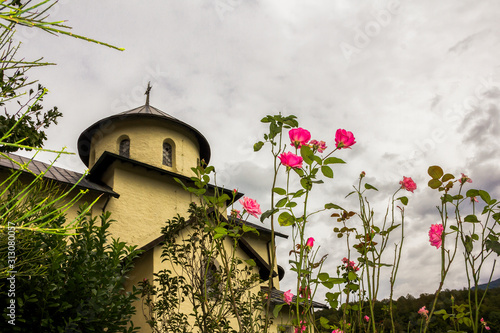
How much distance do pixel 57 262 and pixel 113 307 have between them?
894mm

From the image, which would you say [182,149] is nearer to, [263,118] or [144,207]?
[144,207]

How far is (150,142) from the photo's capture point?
545 inches

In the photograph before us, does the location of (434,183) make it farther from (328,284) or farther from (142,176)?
(142,176)

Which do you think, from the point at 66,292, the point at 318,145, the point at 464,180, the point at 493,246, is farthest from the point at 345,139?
the point at 66,292

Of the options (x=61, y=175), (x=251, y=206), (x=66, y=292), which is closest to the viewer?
(x=251, y=206)

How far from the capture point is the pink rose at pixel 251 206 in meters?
2.72

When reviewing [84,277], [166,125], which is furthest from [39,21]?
[166,125]

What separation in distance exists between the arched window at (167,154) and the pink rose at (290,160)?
492 inches

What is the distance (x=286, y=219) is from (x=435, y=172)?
0.85 metres

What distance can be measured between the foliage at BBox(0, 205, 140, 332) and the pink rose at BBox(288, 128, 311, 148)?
3038 millimetres

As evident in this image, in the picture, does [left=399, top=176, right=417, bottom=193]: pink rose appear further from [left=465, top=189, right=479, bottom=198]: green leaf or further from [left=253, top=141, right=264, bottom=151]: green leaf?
[left=253, top=141, right=264, bottom=151]: green leaf

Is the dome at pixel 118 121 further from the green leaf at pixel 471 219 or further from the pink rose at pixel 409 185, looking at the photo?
the green leaf at pixel 471 219

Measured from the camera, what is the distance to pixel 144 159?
1345 centimetres

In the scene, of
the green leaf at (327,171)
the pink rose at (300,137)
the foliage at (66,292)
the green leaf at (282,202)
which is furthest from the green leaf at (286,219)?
the foliage at (66,292)
